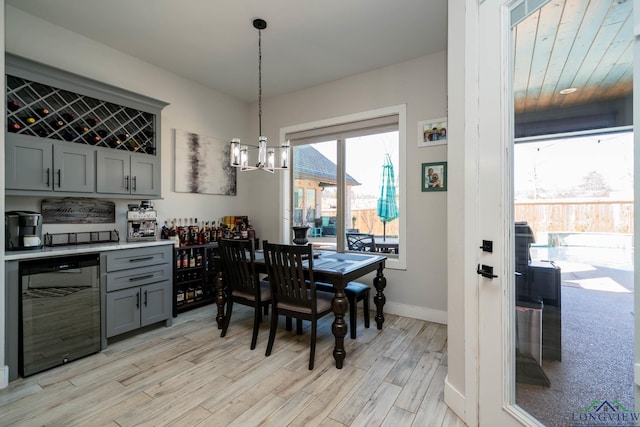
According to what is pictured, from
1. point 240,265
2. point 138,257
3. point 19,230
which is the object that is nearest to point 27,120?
point 19,230

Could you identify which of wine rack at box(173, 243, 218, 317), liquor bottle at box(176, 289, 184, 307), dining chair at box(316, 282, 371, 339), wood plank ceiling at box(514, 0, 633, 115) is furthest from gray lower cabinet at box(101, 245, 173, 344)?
wood plank ceiling at box(514, 0, 633, 115)

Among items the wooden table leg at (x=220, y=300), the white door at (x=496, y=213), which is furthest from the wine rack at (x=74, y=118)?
the white door at (x=496, y=213)

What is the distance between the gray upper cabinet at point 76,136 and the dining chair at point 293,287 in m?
1.79

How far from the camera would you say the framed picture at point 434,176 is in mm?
3262

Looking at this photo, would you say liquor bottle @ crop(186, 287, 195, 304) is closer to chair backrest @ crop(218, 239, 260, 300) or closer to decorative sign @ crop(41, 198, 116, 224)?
chair backrest @ crop(218, 239, 260, 300)

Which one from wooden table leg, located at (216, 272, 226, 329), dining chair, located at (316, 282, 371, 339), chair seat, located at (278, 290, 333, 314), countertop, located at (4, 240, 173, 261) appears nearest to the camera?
countertop, located at (4, 240, 173, 261)

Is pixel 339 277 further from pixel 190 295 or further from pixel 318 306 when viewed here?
pixel 190 295

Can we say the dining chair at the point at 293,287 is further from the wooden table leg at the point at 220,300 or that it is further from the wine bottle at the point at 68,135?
the wine bottle at the point at 68,135

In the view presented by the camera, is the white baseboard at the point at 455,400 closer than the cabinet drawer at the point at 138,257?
Yes

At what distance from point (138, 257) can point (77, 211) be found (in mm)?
813

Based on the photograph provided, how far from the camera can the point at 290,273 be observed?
2.46m

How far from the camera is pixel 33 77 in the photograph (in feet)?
7.90

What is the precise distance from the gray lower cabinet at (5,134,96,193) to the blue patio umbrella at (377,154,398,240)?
3202 millimetres

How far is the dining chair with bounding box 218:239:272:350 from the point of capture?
2.67 meters
